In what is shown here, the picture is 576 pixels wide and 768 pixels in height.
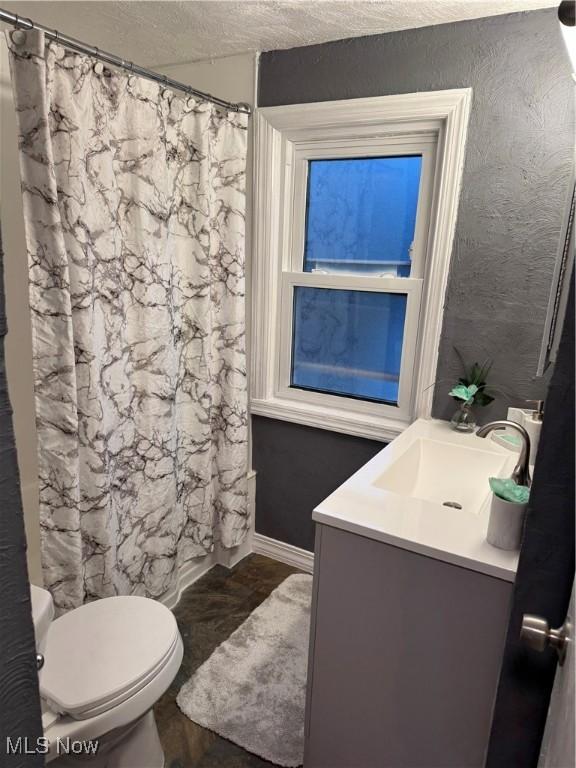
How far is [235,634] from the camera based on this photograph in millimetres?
1995

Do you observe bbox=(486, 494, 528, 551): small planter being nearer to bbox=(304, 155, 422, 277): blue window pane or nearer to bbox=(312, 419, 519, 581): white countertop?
bbox=(312, 419, 519, 581): white countertop

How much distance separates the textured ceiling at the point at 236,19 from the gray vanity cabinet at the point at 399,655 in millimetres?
1603

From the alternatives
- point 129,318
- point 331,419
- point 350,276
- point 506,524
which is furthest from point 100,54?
point 506,524

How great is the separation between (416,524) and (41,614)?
90 centimetres

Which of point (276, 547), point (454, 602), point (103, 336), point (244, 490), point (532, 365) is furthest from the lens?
point (276, 547)

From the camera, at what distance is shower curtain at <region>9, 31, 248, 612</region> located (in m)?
1.46

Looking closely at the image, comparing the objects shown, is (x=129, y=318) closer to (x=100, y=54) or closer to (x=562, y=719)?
(x=100, y=54)

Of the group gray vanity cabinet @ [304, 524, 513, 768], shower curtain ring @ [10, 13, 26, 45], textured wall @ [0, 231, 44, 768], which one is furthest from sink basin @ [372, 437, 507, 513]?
shower curtain ring @ [10, 13, 26, 45]

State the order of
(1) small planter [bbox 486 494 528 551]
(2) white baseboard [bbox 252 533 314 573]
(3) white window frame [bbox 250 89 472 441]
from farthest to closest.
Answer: (2) white baseboard [bbox 252 533 314 573]
(3) white window frame [bbox 250 89 472 441]
(1) small planter [bbox 486 494 528 551]

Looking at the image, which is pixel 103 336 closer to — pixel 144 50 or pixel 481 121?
pixel 144 50

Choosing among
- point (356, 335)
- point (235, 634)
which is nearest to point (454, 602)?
point (235, 634)

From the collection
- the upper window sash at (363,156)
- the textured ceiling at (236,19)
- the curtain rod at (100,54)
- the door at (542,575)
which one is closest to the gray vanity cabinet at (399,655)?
the door at (542,575)

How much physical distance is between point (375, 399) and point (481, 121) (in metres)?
1.12

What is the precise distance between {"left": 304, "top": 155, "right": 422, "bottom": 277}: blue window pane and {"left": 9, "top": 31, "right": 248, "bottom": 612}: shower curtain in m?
0.36
